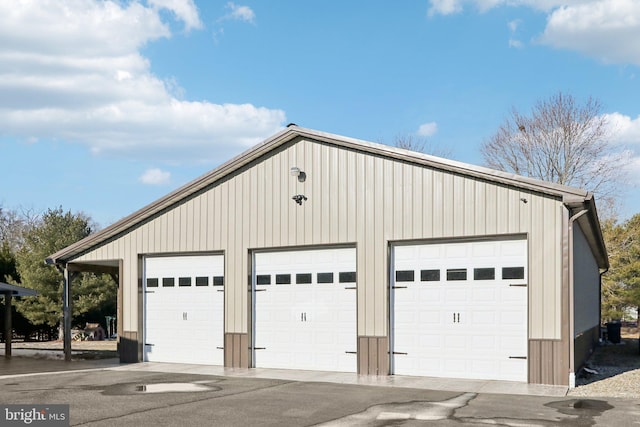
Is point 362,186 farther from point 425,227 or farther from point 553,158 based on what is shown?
point 553,158

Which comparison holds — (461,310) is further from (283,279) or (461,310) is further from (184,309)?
(184,309)

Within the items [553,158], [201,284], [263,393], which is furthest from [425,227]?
[553,158]

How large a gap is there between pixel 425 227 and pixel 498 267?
1709 millimetres

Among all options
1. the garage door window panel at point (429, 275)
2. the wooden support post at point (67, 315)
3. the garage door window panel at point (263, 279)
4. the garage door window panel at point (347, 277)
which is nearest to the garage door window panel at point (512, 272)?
the garage door window panel at point (429, 275)

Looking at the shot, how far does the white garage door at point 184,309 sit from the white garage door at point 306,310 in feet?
3.84

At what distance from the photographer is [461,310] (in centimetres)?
1451

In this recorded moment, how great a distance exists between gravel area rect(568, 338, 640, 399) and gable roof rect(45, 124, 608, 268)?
325 cm

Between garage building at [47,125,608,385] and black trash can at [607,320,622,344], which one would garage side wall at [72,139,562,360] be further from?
black trash can at [607,320,622,344]

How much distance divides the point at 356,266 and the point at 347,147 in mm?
2677

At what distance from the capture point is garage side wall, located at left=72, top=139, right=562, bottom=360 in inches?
539

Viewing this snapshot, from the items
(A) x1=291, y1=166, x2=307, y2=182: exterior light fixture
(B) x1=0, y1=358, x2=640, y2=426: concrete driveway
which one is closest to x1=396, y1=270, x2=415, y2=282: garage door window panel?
(B) x1=0, y1=358, x2=640, y2=426: concrete driveway

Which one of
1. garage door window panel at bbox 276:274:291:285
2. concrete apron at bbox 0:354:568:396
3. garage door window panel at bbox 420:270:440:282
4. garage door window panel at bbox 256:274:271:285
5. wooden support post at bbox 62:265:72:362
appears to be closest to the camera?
concrete apron at bbox 0:354:568:396

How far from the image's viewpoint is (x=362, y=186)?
15703 mm

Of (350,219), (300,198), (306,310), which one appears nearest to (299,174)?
(300,198)
